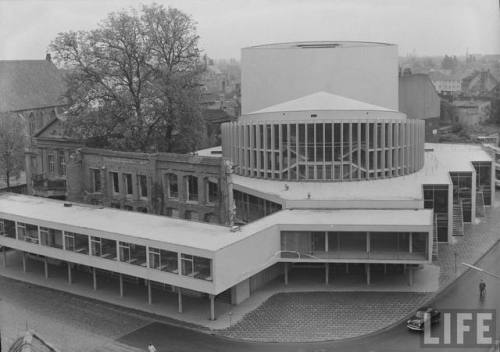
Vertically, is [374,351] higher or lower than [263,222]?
lower

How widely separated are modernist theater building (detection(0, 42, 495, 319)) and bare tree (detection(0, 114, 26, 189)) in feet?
41.4

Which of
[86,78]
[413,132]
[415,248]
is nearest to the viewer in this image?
[415,248]

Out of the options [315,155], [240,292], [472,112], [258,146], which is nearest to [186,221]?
[240,292]

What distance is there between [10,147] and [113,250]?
2584 centimetres

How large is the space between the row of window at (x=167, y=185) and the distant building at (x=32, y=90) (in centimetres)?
2171

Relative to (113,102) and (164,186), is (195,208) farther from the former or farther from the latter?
(113,102)

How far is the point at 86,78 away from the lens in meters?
51.3

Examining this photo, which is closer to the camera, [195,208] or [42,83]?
[195,208]

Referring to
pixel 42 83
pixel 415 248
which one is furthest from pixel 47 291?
pixel 42 83

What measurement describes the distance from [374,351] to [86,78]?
103 ft

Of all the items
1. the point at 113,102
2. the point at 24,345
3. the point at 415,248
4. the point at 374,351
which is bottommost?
the point at 374,351

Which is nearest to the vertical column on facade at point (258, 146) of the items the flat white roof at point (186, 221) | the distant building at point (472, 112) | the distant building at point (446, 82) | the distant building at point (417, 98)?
the flat white roof at point (186, 221)

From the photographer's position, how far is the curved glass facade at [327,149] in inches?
1743

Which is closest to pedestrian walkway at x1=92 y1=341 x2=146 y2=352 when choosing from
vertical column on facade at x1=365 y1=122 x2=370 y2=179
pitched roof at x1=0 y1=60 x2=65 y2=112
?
vertical column on facade at x1=365 y1=122 x2=370 y2=179
